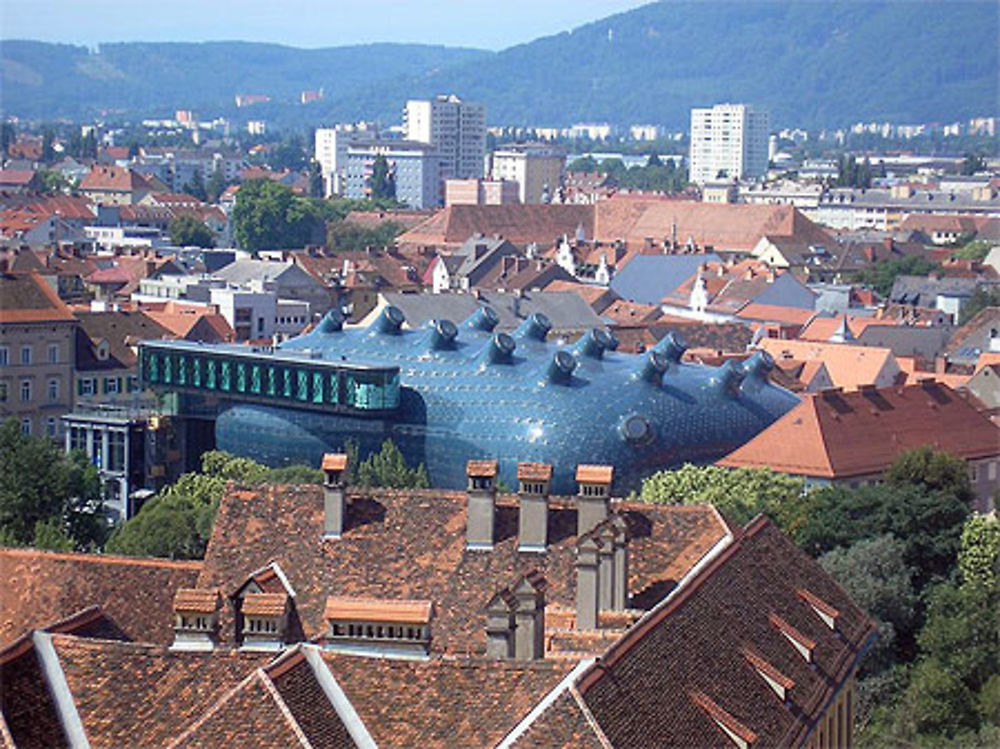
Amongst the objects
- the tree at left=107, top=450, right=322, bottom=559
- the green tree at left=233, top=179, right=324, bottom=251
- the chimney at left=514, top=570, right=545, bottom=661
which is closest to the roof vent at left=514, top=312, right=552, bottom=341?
the tree at left=107, top=450, right=322, bottom=559

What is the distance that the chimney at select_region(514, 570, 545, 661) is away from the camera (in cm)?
2623

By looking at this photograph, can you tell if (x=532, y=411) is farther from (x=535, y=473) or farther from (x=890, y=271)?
(x=890, y=271)

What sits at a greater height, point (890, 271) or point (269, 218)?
point (269, 218)

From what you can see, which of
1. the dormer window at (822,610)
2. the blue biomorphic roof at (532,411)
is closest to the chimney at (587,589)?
the dormer window at (822,610)

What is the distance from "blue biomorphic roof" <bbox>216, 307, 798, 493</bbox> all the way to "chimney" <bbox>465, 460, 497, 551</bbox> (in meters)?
36.7

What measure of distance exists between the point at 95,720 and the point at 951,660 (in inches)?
1003

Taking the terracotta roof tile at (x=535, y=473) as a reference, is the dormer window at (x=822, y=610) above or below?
below

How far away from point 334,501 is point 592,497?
12.5 ft

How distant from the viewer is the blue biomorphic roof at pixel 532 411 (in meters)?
70.4

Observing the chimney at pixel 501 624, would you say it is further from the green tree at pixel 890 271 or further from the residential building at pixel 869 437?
the green tree at pixel 890 271

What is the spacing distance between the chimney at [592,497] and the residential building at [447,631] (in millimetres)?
32

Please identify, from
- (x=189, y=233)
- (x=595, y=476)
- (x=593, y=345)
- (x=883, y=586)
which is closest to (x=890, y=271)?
(x=189, y=233)

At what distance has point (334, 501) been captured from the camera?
3191 cm

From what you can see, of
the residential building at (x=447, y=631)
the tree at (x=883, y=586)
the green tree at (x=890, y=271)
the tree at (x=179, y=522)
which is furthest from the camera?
the green tree at (x=890, y=271)
